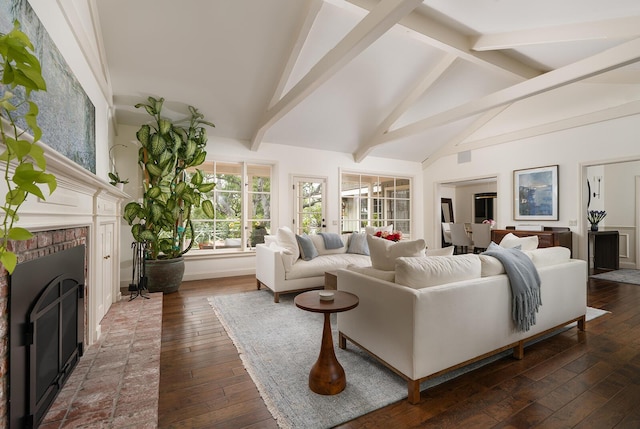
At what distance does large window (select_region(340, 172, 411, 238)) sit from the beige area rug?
343 cm

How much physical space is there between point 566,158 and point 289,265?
4.88 metres

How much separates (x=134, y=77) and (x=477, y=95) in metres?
5.22

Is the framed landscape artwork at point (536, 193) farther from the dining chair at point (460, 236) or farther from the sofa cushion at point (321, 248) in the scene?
the sofa cushion at point (321, 248)

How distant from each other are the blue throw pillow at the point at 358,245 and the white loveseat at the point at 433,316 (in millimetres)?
2110

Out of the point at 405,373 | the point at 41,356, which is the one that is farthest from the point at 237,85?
the point at 405,373

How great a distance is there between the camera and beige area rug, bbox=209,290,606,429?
5.39ft

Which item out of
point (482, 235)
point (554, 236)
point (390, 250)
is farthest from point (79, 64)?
point (482, 235)

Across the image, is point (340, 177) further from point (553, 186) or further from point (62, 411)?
point (62, 411)

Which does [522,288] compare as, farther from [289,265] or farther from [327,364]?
[289,265]

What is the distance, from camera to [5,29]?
1182 millimetres

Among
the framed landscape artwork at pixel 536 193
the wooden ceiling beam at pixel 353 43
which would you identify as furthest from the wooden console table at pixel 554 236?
the wooden ceiling beam at pixel 353 43

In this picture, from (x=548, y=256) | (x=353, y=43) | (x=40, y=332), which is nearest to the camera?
(x=40, y=332)

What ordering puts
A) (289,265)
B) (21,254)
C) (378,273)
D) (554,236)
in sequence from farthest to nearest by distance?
(554,236) → (289,265) → (378,273) → (21,254)

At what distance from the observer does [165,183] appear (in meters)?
4.06
